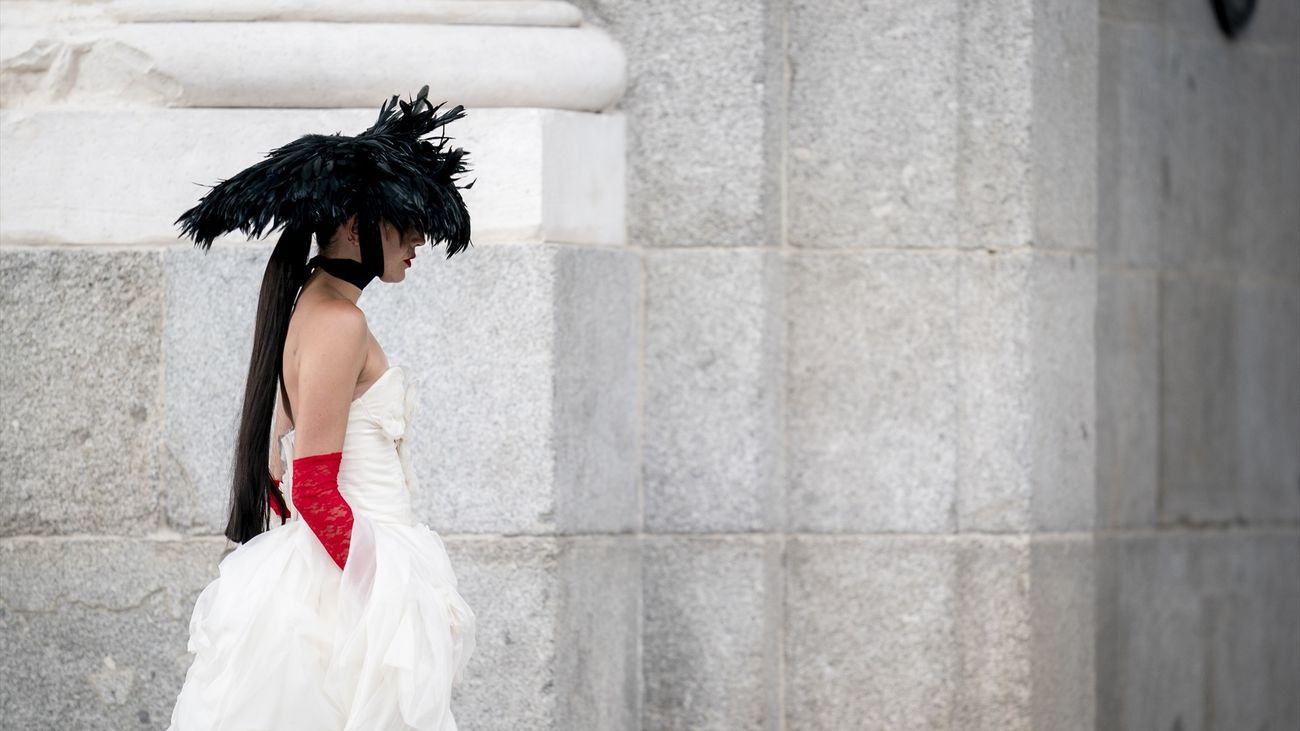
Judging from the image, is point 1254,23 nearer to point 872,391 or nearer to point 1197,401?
point 1197,401

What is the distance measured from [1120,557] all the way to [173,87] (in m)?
3.64

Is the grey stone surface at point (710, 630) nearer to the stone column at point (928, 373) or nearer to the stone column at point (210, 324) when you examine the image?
the stone column at point (928, 373)

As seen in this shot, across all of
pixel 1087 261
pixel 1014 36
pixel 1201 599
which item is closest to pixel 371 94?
pixel 1014 36

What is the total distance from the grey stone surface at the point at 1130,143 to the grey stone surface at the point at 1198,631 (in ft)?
3.57

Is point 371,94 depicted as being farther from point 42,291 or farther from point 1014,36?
point 1014,36

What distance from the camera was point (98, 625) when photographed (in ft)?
18.1

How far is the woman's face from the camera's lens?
414cm

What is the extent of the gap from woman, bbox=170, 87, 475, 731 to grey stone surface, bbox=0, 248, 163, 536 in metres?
1.46

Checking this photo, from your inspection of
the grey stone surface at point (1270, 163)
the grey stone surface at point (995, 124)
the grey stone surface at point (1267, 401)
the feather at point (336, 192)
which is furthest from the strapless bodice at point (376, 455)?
the grey stone surface at point (1270, 163)

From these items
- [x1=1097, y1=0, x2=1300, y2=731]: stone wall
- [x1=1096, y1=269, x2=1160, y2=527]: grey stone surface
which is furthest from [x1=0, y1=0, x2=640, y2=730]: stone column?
[x1=1097, y1=0, x2=1300, y2=731]: stone wall

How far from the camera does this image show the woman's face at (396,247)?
4.14 m

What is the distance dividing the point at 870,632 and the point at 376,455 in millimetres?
2214

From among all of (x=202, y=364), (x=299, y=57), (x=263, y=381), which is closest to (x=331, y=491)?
(x=263, y=381)

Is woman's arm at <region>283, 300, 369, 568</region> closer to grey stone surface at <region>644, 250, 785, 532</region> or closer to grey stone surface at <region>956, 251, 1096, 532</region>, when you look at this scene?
grey stone surface at <region>644, 250, 785, 532</region>
